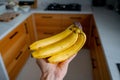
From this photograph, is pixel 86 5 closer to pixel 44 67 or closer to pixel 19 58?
pixel 19 58

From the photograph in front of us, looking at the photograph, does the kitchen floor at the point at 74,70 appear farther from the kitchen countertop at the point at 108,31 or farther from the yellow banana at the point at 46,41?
the yellow banana at the point at 46,41

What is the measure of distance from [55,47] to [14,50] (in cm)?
114

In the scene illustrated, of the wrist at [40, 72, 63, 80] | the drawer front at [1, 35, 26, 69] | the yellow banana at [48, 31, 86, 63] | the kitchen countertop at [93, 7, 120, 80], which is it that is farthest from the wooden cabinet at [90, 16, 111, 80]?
the drawer front at [1, 35, 26, 69]

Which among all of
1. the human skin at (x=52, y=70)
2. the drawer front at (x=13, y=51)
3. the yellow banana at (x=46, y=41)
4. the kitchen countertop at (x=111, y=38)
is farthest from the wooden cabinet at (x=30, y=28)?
the human skin at (x=52, y=70)

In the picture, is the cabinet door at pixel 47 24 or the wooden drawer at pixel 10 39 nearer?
the wooden drawer at pixel 10 39

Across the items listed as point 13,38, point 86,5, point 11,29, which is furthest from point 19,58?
point 86,5

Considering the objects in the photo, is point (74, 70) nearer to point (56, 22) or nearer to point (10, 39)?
point (56, 22)

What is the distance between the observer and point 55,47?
0.81m

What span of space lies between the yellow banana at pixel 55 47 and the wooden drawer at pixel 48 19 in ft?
4.81

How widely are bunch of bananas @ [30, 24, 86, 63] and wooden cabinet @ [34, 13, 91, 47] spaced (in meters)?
1.38

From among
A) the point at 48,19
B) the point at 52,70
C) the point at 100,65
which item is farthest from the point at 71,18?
the point at 52,70

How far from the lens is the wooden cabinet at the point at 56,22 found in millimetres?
2307

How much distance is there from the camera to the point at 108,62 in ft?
3.10

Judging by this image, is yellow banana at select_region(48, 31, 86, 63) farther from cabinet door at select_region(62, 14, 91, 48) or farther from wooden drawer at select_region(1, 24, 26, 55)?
cabinet door at select_region(62, 14, 91, 48)
